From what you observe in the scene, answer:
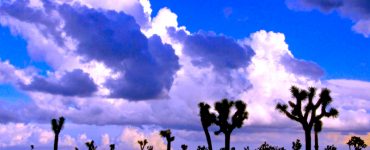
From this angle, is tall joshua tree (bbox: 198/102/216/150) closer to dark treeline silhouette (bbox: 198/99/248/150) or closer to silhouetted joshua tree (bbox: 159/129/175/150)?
dark treeline silhouette (bbox: 198/99/248/150)

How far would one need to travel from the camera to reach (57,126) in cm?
5956

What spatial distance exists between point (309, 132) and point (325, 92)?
2991 mm

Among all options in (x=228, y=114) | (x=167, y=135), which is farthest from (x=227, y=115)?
(x=167, y=135)

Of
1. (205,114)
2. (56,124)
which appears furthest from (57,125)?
(205,114)

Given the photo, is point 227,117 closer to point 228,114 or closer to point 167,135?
point 228,114

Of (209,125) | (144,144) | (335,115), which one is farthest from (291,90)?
(144,144)

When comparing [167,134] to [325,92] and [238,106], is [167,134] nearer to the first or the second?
[238,106]

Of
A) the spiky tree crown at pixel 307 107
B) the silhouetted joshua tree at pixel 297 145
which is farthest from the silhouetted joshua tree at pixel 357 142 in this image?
the spiky tree crown at pixel 307 107

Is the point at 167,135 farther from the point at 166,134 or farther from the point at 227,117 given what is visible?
the point at 227,117

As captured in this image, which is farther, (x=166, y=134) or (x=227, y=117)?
(x=166, y=134)

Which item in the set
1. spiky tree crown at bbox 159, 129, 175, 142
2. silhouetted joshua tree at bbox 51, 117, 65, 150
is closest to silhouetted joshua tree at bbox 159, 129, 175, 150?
spiky tree crown at bbox 159, 129, 175, 142

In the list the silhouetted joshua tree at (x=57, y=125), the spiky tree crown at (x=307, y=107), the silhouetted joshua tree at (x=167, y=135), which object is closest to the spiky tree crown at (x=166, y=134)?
the silhouetted joshua tree at (x=167, y=135)

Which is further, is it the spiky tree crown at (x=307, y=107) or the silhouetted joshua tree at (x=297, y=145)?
the silhouetted joshua tree at (x=297, y=145)

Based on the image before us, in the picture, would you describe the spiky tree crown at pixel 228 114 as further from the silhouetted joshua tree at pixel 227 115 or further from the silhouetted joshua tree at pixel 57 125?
the silhouetted joshua tree at pixel 57 125
